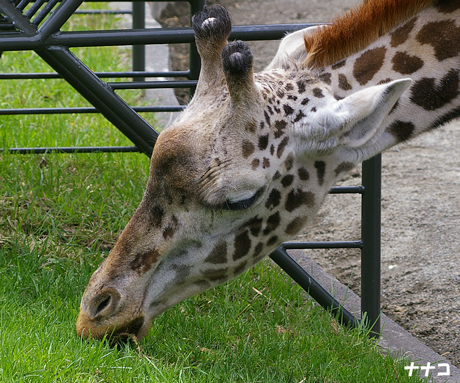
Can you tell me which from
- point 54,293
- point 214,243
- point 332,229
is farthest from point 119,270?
point 332,229

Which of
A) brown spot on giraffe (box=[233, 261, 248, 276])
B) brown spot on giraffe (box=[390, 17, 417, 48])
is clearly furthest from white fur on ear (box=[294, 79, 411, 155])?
brown spot on giraffe (box=[233, 261, 248, 276])

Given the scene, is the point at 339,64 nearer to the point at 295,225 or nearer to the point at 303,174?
the point at 303,174

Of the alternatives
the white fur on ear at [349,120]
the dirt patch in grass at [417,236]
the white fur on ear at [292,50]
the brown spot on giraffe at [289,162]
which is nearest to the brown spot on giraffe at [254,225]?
the brown spot on giraffe at [289,162]

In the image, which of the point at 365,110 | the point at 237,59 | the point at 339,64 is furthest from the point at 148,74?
the point at 365,110

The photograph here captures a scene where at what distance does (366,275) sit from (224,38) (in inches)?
68.2

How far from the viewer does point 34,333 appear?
2746 millimetres

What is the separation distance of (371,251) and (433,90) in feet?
3.93

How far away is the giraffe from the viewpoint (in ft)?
8.11

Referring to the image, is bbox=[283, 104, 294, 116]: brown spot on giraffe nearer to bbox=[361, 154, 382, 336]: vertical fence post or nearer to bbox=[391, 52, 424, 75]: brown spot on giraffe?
bbox=[391, 52, 424, 75]: brown spot on giraffe

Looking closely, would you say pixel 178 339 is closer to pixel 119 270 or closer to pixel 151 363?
pixel 151 363

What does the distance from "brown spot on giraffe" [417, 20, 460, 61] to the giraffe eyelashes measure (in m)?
0.98

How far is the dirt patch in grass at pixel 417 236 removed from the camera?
404 cm

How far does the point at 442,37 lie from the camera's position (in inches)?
107

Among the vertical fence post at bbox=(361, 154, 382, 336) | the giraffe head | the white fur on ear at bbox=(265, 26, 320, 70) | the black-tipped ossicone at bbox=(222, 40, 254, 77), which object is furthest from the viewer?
the vertical fence post at bbox=(361, 154, 382, 336)
